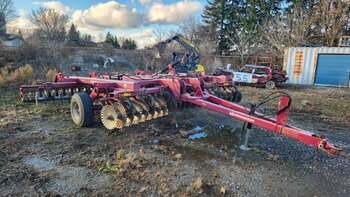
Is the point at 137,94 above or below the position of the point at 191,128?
above

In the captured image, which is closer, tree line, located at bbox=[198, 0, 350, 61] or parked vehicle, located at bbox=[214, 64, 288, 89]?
parked vehicle, located at bbox=[214, 64, 288, 89]

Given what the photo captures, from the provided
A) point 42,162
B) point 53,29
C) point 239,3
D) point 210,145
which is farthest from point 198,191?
point 53,29

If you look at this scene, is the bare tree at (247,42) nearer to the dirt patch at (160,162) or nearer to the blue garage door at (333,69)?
the blue garage door at (333,69)

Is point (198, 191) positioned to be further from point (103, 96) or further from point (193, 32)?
point (193, 32)

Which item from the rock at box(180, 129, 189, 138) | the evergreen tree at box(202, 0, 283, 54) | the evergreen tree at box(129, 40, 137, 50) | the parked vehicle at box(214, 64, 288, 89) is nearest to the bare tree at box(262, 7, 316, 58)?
the evergreen tree at box(202, 0, 283, 54)

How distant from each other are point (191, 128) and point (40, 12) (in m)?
38.1

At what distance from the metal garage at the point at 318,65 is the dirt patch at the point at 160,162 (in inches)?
457

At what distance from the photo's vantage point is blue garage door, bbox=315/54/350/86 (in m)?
15.0

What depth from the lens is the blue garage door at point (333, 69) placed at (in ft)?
49.1

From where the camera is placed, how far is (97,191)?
2.84 meters

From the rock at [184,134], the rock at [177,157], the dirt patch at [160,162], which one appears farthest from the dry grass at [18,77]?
the rock at [177,157]

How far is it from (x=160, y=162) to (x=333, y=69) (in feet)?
51.0

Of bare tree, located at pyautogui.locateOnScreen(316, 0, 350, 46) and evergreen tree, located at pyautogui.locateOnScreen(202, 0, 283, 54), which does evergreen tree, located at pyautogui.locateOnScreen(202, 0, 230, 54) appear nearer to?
evergreen tree, located at pyautogui.locateOnScreen(202, 0, 283, 54)

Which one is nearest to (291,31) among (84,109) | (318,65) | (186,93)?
(318,65)
